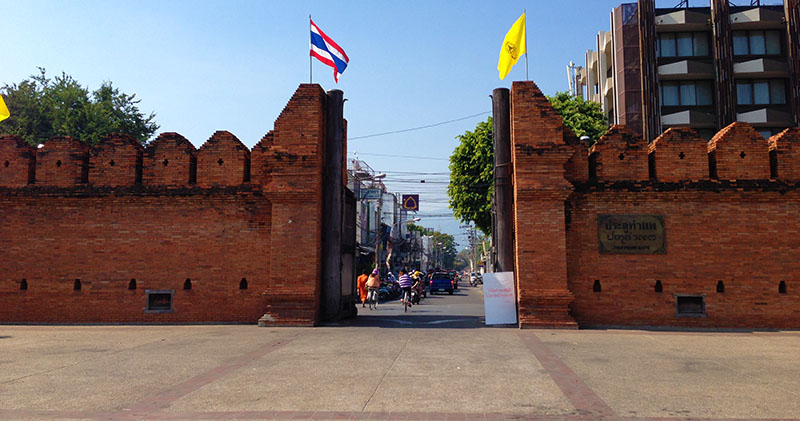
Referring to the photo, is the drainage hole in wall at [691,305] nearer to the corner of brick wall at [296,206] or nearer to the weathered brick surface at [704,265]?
the weathered brick surface at [704,265]

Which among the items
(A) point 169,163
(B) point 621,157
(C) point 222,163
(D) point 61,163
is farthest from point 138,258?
(B) point 621,157

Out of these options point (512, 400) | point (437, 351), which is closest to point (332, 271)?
point (437, 351)

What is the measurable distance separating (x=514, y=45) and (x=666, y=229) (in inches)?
254

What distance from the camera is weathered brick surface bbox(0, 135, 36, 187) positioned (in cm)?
1570

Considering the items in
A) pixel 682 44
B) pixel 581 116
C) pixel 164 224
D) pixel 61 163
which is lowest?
pixel 164 224

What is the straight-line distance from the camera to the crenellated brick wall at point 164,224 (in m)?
14.9

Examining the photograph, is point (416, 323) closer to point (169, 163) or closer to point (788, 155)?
point (169, 163)

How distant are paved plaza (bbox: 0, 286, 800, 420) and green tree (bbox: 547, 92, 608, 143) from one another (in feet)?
67.9

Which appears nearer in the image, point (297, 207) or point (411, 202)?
point (297, 207)

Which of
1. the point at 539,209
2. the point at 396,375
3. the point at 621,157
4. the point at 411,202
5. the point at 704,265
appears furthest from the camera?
the point at 411,202

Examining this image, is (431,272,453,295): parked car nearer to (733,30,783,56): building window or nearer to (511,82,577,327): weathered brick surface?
(733,30,783,56): building window

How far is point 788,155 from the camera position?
14375mm

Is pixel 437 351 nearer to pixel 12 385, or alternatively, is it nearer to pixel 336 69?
pixel 12 385

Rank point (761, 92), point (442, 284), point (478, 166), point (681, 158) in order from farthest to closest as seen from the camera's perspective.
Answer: point (442, 284) → point (761, 92) → point (478, 166) → point (681, 158)
